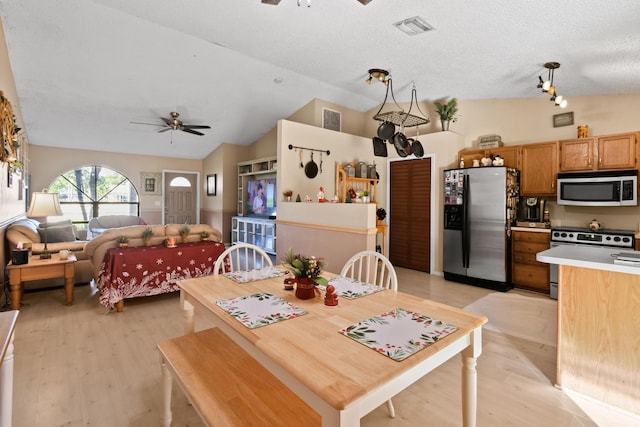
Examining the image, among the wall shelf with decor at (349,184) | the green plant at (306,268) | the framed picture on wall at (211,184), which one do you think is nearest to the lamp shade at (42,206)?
the green plant at (306,268)

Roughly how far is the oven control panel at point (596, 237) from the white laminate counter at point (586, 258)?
1.72m

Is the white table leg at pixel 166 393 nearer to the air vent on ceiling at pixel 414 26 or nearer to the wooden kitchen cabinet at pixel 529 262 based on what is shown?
the air vent on ceiling at pixel 414 26

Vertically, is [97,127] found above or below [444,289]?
above

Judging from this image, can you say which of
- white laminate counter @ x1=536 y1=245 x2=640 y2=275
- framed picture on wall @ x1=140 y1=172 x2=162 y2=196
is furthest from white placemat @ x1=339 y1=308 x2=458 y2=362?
framed picture on wall @ x1=140 y1=172 x2=162 y2=196

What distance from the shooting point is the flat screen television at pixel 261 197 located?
6955 millimetres

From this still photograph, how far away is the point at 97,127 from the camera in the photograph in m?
6.26

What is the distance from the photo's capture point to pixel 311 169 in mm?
5441

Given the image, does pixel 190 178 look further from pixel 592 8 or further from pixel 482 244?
pixel 592 8

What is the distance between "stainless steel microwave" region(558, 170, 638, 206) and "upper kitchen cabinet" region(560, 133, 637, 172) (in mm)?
97

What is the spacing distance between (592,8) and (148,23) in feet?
14.8

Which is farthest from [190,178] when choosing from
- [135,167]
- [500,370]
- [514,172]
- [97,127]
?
[500,370]

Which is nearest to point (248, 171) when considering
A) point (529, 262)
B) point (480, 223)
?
point (480, 223)

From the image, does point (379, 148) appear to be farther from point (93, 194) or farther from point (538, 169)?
point (93, 194)

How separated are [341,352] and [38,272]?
13.0 feet
